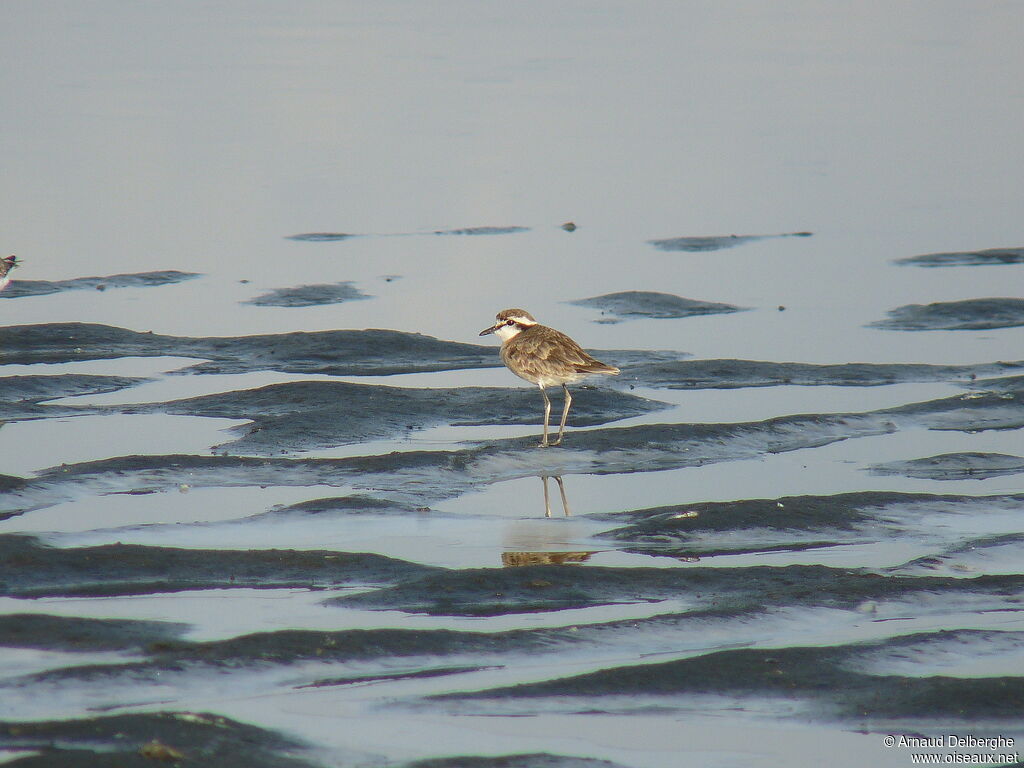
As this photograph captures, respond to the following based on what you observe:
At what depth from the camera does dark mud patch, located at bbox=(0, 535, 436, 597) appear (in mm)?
9906

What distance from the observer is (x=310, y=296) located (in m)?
22.1

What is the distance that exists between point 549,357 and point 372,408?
2085 mm

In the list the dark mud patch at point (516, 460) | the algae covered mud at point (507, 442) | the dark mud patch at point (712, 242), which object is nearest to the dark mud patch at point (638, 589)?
the algae covered mud at point (507, 442)

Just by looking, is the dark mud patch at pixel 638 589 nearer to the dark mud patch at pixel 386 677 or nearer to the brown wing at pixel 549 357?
the dark mud patch at pixel 386 677

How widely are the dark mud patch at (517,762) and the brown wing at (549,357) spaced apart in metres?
6.96

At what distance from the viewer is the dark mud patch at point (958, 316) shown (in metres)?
20.0

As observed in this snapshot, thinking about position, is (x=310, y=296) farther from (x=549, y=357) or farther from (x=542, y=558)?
(x=542, y=558)

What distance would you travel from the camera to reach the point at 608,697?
830cm

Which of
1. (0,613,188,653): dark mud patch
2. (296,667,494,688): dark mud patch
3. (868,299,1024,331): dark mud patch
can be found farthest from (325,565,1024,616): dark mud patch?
(868,299,1024,331): dark mud patch

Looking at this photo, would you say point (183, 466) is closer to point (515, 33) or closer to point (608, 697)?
point (608, 697)

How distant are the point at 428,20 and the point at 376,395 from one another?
46.4 m

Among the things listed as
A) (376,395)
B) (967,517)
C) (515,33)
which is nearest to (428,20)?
(515,33)

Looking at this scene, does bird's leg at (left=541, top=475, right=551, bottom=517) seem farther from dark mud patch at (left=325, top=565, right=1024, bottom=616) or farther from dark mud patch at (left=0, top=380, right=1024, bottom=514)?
dark mud patch at (left=325, top=565, right=1024, bottom=616)

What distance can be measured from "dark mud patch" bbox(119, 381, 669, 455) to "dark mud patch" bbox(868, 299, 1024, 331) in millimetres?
5381
